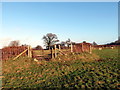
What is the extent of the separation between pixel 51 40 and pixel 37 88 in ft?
212

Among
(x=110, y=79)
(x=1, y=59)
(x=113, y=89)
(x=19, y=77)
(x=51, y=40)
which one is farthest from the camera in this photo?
(x=51, y=40)

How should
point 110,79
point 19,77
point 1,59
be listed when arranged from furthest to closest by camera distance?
1. point 1,59
2. point 19,77
3. point 110,79

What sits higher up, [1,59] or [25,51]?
[25,51]

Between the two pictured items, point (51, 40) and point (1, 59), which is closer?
point (1, 59)

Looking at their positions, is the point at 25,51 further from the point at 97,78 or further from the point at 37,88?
the point at 97,78

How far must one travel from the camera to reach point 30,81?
6281 mm

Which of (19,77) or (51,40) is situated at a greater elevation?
(51,40)

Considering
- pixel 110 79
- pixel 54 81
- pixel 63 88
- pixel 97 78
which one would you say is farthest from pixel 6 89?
pixel 110 79

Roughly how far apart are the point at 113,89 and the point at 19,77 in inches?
220

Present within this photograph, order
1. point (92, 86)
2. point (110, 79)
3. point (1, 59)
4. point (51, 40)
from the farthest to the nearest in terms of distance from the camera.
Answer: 1. point (51, 40)
2. point (1, 59)
3. point (110, 79)
4. point (92, 86)

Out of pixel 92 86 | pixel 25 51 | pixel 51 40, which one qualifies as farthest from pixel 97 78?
pixel 51 40

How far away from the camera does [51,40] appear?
229ft

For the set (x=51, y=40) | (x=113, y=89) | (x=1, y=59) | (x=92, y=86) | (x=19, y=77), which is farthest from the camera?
(x=51, y=40)

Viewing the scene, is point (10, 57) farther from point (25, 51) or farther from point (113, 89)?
point (113, 89)
